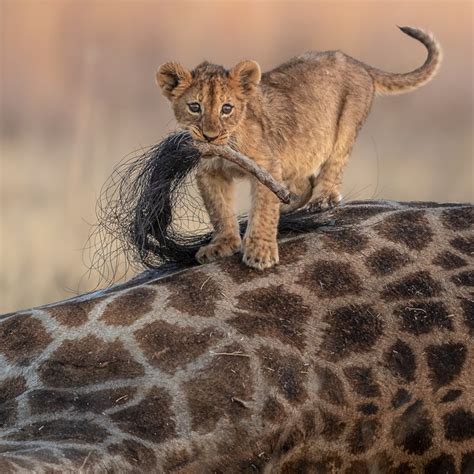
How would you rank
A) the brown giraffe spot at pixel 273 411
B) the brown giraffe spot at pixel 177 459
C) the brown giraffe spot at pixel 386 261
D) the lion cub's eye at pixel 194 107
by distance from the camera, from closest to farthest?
the brown giraffe spot at pixel 177 459, the brown giraffe spot at pixel 273 411, the lion cub's eye at pixel 194 107, the brown giraffe spot at pixel 386 261

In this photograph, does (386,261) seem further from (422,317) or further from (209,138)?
(209,138)

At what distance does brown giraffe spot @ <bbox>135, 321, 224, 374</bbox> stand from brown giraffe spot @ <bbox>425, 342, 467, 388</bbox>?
120 cm

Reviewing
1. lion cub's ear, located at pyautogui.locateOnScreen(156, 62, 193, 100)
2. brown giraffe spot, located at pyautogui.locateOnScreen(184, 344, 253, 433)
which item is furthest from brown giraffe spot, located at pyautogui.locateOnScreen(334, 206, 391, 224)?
brown giraffe spot, located at pyautogui.locateOnScreen(184, 344, 253, 433)

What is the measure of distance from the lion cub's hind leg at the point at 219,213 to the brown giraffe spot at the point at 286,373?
0.94 metres

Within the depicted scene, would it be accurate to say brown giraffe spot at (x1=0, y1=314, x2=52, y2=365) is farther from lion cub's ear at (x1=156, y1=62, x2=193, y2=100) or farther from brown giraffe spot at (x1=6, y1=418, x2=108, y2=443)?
lion cub's ear at (x1=156, y1=62, x2=193, y2=100)

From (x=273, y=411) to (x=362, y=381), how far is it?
0.62m

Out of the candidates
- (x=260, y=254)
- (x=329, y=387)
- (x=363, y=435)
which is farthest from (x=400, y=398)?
(x=260, y=254)

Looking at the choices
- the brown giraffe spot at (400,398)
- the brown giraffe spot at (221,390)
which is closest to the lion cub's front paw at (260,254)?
the brown giraffe spot at (221,390)

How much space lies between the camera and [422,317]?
916cm

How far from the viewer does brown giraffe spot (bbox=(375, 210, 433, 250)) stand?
31.4 ft

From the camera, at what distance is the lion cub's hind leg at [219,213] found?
31.1 feet

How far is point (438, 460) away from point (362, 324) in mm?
855

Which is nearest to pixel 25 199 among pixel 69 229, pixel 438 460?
pixel 69 229

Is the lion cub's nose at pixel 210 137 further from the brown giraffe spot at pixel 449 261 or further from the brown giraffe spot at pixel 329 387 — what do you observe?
the brown giraffe spot at pixel 449 261
